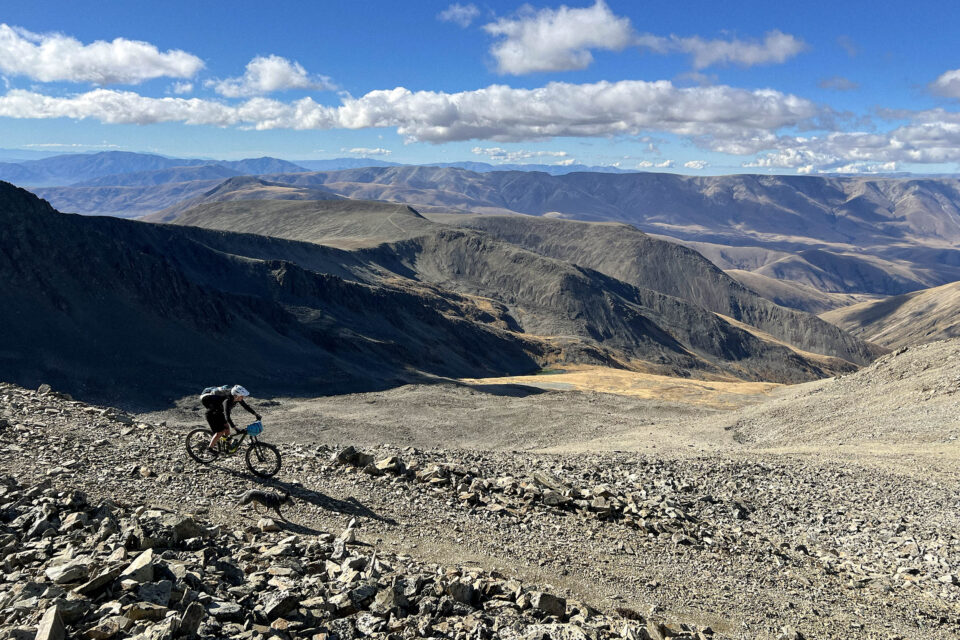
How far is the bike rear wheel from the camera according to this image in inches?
501

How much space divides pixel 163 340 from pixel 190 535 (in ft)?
150

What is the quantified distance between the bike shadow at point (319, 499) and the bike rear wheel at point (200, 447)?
492 mm

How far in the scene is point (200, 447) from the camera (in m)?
12.9

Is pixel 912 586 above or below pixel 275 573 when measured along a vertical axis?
below

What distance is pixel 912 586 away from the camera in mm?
12477

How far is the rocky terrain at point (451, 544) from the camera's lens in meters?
7.25

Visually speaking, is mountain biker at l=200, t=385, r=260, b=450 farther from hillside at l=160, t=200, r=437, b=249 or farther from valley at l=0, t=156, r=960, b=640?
hillside at l=160, t=200, r=437, b=249

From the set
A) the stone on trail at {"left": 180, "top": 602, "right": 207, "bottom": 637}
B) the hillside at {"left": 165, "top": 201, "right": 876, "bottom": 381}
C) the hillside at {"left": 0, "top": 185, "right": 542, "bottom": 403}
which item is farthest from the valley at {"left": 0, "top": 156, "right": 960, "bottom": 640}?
the hillside at {"left": 165, "top": 201, "right": 876, "bottom": 381}

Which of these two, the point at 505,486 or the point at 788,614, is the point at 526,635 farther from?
the point at 505,486

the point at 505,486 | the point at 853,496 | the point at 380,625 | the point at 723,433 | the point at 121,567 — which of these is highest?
the point at 121,567

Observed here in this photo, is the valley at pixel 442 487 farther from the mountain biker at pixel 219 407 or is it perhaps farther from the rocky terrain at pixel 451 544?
the mountain biker at pixel 219 407

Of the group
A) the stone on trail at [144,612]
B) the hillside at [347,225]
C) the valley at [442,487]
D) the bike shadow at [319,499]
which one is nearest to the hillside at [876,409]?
the valley at [442,487]

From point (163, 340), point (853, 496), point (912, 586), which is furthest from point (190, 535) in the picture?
point (163, 340)

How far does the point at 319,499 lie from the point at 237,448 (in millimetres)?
2405
